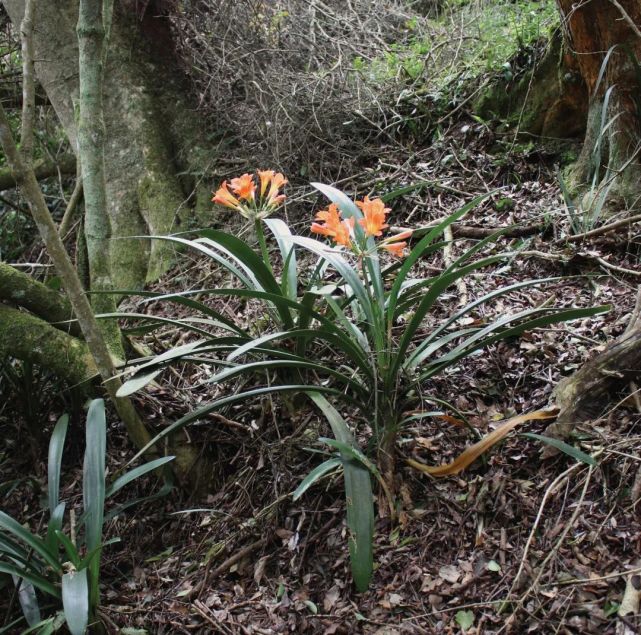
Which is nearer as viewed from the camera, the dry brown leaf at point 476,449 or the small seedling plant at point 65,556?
the small seedling plant at point 65,556

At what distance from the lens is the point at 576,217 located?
272 centimetres

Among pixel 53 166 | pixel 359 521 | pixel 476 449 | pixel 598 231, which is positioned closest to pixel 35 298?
pixel 359 521

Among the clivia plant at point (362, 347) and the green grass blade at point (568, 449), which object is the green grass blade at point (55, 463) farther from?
the green grass blade at point (568, 449)

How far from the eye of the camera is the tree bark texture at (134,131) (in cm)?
370

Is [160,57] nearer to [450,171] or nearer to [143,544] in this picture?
[450,171]

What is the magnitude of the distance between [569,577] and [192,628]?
102cm

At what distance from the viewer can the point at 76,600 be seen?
1.49 metres

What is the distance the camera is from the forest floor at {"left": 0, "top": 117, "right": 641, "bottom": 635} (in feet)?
4.94

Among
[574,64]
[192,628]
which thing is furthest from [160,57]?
[192,628]

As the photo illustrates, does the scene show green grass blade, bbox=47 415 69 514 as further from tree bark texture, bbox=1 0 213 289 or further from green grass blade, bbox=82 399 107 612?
tree bark texture, bbox=1 0 213 289

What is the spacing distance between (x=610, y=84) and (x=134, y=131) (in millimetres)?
2732

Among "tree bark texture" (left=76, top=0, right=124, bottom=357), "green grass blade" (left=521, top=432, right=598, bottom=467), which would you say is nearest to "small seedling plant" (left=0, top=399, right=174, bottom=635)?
"tree bark texture" (left=76, top=0, right=124, bottom=357)

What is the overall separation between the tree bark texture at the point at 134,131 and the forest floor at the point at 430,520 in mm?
1446

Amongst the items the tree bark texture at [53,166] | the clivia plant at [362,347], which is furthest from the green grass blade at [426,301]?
the tree bark texture at [53,166]
